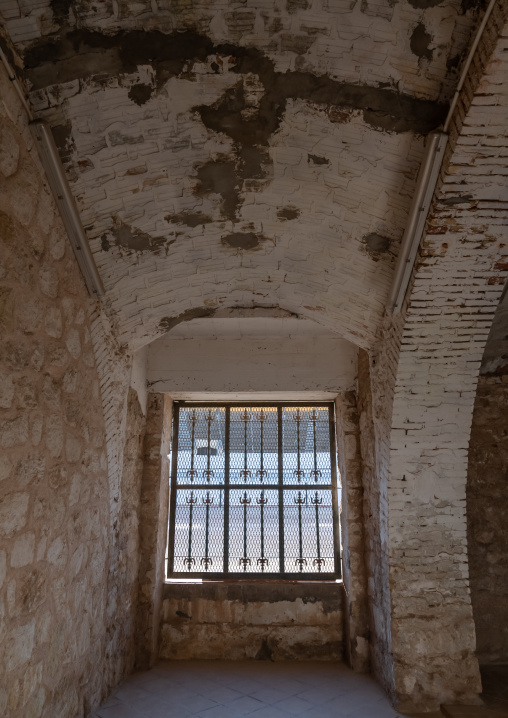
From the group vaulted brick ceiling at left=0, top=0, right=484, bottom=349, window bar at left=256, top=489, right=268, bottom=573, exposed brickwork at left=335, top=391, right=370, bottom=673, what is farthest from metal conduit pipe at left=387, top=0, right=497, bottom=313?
window bar at left=256, top=489, right=268, bottom=573

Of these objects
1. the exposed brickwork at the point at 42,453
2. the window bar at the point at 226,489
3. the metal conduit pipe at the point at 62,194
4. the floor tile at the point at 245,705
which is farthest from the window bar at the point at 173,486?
the metal conduit pipe at the point at 62,194

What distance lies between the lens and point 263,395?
16.5 feet

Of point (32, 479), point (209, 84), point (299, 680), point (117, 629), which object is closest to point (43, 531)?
point (32, 479)

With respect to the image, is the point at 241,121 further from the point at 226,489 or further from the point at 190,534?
the point at 190,534

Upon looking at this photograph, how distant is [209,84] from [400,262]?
128 centimetres

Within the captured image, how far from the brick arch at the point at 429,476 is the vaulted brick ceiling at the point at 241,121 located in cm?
38

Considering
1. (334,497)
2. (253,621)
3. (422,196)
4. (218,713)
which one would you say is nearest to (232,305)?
(422,196)

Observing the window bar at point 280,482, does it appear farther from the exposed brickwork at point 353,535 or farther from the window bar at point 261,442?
the exposed brickwork at point 353,535

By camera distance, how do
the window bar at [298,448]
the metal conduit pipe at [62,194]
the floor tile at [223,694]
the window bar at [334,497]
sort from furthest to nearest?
the window bar at [298,448] < the window bar at [334,497] < the floor tile at [223,694] < the metal conduit pipe at [62,194]

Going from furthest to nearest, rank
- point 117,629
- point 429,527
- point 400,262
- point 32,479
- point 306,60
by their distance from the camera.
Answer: point 117,629 → point 429,527 → point 400,262 → point 32,479 → point 306,60

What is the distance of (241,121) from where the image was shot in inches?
87.8

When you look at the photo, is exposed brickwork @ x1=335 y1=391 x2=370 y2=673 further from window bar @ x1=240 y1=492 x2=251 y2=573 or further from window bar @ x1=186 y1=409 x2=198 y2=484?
window bar @ x1=186 y1=409 x2=198 y2=484

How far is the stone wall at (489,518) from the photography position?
4016mm

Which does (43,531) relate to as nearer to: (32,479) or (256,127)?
(32,479)
